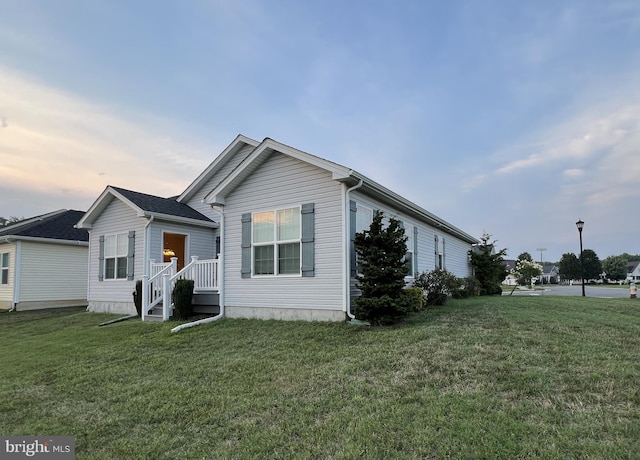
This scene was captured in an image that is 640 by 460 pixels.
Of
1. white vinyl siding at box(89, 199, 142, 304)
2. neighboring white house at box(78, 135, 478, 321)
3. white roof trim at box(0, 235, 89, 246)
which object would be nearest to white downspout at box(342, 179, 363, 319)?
neighboring white house at box(78, 135, 478, 321)

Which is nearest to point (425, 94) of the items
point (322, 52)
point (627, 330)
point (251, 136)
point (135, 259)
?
point (322, 52)

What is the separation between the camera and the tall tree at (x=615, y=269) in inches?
2502

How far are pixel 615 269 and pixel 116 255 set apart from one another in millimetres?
78157

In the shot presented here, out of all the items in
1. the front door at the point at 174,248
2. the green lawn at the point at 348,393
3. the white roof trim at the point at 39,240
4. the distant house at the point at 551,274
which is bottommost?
the distant house at the point at 551,274

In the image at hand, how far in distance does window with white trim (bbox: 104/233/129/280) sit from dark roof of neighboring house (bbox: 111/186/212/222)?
4.77ft

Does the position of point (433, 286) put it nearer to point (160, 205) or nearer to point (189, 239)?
point (189, 239)

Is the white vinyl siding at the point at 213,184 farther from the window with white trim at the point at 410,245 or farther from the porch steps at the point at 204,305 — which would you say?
the window with white trim at the point at 410,245

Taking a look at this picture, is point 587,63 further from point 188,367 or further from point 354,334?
point 188,367

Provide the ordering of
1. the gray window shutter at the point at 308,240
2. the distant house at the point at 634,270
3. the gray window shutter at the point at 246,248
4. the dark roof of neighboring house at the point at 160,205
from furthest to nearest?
the distant house at the point at 634,270 < the dark roof of neighboring house at the point at 160,205 < the gray window shutter at the point at 246,248 < the gray window shutter at the point at 308,240

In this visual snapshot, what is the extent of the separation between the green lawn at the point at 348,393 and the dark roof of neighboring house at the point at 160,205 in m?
5.50

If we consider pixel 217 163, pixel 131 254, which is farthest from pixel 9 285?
pixel 217 163

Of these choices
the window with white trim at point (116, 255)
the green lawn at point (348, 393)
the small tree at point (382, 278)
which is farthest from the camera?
the window with white trim at point (116, 255)

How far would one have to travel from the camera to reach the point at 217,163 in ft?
46.3

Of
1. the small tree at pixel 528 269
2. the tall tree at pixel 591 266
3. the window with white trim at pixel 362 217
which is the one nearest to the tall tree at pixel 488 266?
the small tree at pixel 528 269
